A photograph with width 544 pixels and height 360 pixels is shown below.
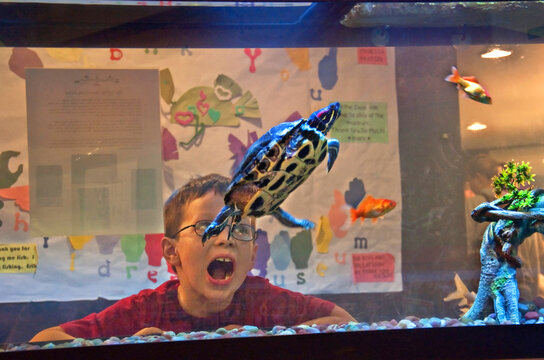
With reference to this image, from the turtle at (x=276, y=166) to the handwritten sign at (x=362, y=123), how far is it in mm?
89

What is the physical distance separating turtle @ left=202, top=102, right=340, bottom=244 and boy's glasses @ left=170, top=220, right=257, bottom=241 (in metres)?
0.04

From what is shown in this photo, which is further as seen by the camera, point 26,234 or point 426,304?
point 426,304

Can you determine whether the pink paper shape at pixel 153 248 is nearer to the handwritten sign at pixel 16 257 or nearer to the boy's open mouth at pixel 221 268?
the boy's open mouth at pixel 221 268

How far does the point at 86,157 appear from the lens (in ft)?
6.20

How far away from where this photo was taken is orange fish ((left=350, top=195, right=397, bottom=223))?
2.00m

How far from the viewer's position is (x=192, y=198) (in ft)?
6.31

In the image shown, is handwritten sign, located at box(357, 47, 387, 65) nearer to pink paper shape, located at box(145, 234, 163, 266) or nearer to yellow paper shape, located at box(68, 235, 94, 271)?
pink paper shape, located at box(145, 234, 163, 266)

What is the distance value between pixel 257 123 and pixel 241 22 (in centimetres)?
38

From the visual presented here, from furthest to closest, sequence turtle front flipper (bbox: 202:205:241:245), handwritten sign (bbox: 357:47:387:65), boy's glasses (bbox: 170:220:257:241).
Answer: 1. handwritten sign (bbox: 357:47:387:65)
2. boy's glasses (bbox: 170:220:257:241)
3. turtle front flipper (bbox: 202:205:241:245)

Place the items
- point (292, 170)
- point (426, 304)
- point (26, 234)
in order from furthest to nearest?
point (426, 304) < point (26, 234) < point (292, 170)

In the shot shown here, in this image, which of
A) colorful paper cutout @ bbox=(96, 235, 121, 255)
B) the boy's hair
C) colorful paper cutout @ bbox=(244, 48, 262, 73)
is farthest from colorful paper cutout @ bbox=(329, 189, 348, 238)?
colorful paper cutout @ bbox=(96, 235, 121, 255)

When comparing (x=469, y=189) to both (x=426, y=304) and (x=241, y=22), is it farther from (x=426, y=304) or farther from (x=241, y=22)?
(x=241, y=22)

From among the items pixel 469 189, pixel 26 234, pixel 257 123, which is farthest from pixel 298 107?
pixel 26 234

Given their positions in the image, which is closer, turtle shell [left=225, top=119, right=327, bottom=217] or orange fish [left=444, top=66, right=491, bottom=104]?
turtle shell [left=225, top=119, right=327, bottom=217]
